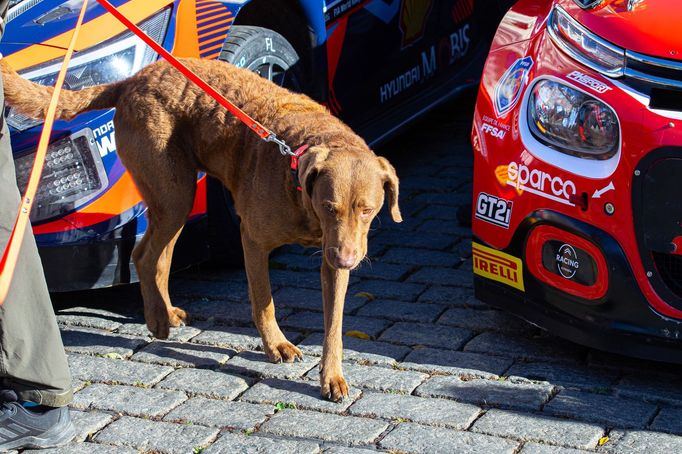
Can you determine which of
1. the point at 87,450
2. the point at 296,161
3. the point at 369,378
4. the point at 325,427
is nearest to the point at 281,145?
the point at 296,161

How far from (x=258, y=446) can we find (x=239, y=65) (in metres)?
2.10

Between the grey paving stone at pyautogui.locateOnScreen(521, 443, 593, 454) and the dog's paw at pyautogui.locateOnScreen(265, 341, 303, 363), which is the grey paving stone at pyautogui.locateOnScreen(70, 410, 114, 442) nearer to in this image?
the dog's paw at pyautogui.locateOnScreen(265, 341, 303, 363)

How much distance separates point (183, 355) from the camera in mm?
4562

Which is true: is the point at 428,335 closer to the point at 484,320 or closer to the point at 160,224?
the point at 484,320

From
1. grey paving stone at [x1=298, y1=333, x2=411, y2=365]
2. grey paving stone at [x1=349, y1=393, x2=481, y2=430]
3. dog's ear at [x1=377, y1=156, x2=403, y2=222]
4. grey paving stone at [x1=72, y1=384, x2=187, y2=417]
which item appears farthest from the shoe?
dog's ear at [x1=377, y1=156, x2=403, y2=222]

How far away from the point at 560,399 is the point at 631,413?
266 mm

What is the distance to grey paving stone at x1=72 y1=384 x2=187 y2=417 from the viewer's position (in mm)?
4027

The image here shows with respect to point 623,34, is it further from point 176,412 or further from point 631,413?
point 176,412

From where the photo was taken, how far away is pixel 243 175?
4504 mm

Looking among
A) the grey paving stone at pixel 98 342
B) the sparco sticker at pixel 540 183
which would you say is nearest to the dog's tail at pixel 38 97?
the grey paving stone at pixel 98 342

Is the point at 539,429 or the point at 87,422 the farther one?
the point at 87,422

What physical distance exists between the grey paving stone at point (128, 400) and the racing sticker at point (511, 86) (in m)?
1.72

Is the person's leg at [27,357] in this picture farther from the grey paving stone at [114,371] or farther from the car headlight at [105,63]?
the car headlight at [105,63]

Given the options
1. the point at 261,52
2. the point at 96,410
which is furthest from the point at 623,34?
the point at 96,410
